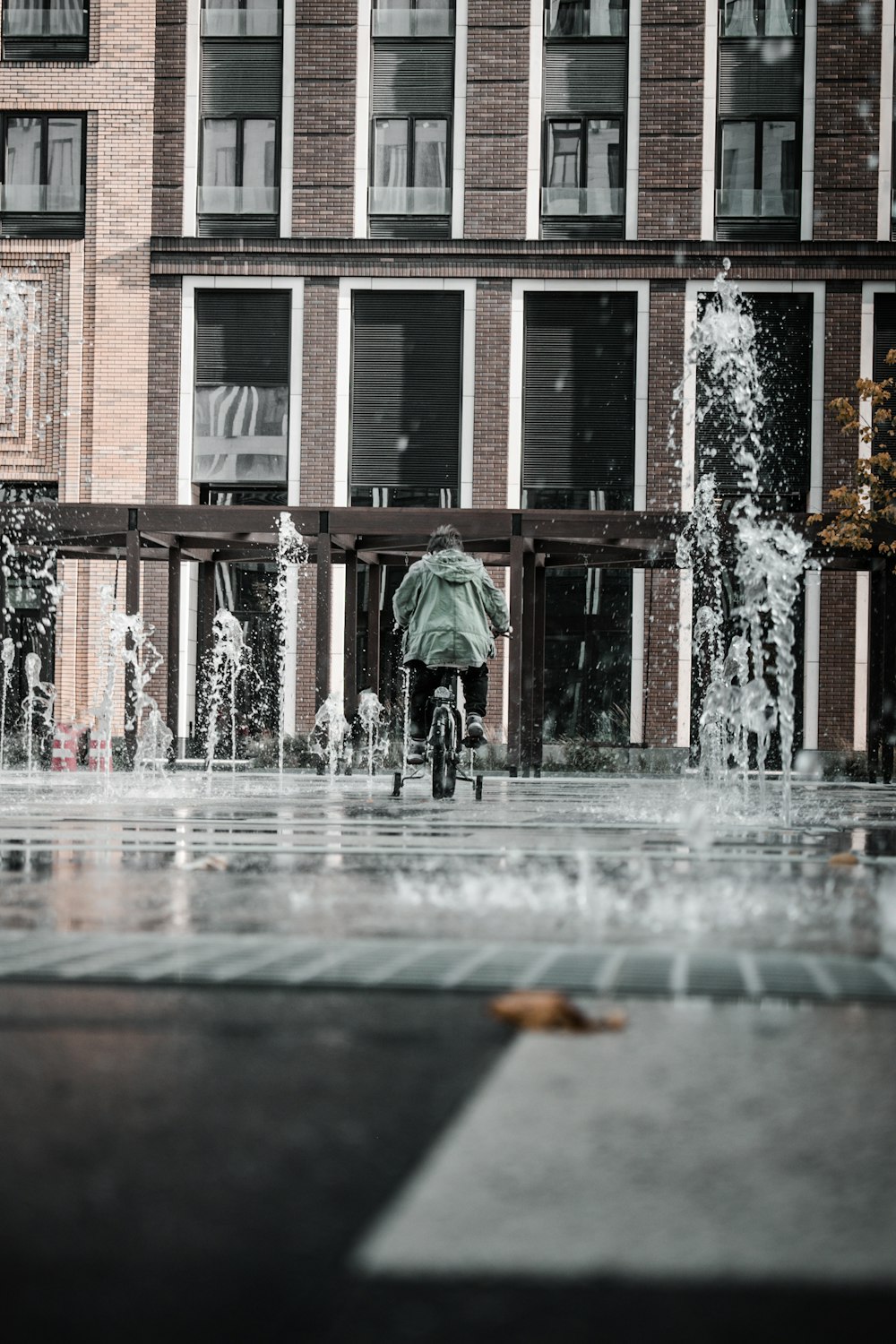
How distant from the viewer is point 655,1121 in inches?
111

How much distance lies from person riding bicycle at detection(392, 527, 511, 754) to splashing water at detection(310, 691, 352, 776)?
916 cm

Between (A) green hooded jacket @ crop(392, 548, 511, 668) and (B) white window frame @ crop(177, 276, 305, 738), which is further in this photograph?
(B) white window frame @ crop(177, 276, 305, 738)

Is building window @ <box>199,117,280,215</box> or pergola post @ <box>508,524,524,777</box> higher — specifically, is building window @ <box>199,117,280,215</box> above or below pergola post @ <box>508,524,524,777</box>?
above

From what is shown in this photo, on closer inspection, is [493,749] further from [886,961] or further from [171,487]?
[886,961]

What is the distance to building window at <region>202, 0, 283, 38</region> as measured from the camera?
29.4 metres

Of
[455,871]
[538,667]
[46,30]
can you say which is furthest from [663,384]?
[455,871]

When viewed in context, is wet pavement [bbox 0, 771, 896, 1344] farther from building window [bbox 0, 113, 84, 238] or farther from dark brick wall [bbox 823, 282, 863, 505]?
building window [bbox 0, 113, 84, 238]

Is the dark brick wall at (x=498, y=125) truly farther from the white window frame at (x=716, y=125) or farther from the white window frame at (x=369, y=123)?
the white window frame at (x=716, y=125)

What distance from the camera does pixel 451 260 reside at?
2905 cm

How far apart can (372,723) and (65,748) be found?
4.34 meters

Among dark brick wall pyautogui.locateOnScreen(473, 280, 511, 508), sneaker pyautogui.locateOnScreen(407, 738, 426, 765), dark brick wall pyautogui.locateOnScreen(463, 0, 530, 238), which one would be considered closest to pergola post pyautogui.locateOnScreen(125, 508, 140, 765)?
dark brick wall pyautogui.locateOnScreen(473, 280, 511, 508)

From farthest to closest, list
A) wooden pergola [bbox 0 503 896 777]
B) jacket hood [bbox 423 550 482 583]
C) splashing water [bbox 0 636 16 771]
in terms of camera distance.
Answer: splashing water [bbox 0 636 16 771] → wooden pergola [bbox 0 503 896 777] → jacket hood [bbox 423 550 482 583]

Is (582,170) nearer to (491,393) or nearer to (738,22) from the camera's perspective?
(738,22)

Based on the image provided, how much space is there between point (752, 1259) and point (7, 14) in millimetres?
30806
